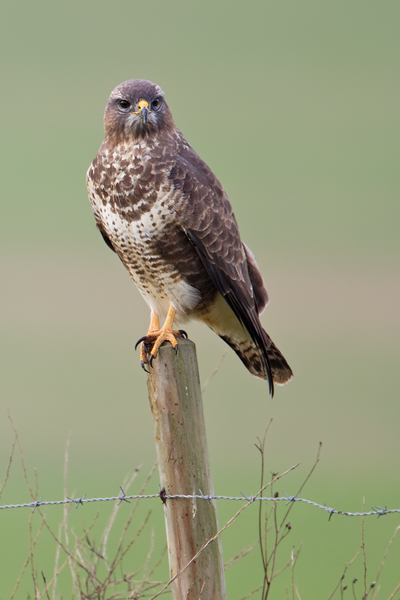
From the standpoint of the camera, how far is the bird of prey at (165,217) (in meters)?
2.76

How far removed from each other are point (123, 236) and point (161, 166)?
13.2 inches

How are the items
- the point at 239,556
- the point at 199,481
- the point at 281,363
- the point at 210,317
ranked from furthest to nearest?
1. the point at 210,317
2. the point at 281,363
3. the point at 239,556
4. the point at 199,481

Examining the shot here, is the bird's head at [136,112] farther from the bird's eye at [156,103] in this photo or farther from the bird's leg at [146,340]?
the bird's leg at [146,340]

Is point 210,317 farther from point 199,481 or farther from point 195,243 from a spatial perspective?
point 199,481

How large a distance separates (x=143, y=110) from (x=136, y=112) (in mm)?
48

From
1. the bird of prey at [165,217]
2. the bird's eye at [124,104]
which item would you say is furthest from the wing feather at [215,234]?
the bird's eye at [124,104]

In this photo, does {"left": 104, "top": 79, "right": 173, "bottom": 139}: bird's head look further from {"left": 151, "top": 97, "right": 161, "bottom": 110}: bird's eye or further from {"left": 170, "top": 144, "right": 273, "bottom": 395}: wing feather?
{"left": 170, "top": 144, "right": 273, "bottom": 395}: wing feather

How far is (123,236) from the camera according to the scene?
2859mm

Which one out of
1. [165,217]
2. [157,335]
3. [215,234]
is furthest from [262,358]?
[165,217]

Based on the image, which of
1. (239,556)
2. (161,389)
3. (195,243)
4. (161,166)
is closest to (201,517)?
(161,389)

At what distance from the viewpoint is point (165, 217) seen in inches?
109

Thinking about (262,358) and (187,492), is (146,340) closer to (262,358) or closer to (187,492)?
(262,358)

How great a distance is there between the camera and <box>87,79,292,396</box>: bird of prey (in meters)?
2.76

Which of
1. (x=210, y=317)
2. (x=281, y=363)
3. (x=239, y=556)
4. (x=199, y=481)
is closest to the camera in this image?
(x=199, y=481)
